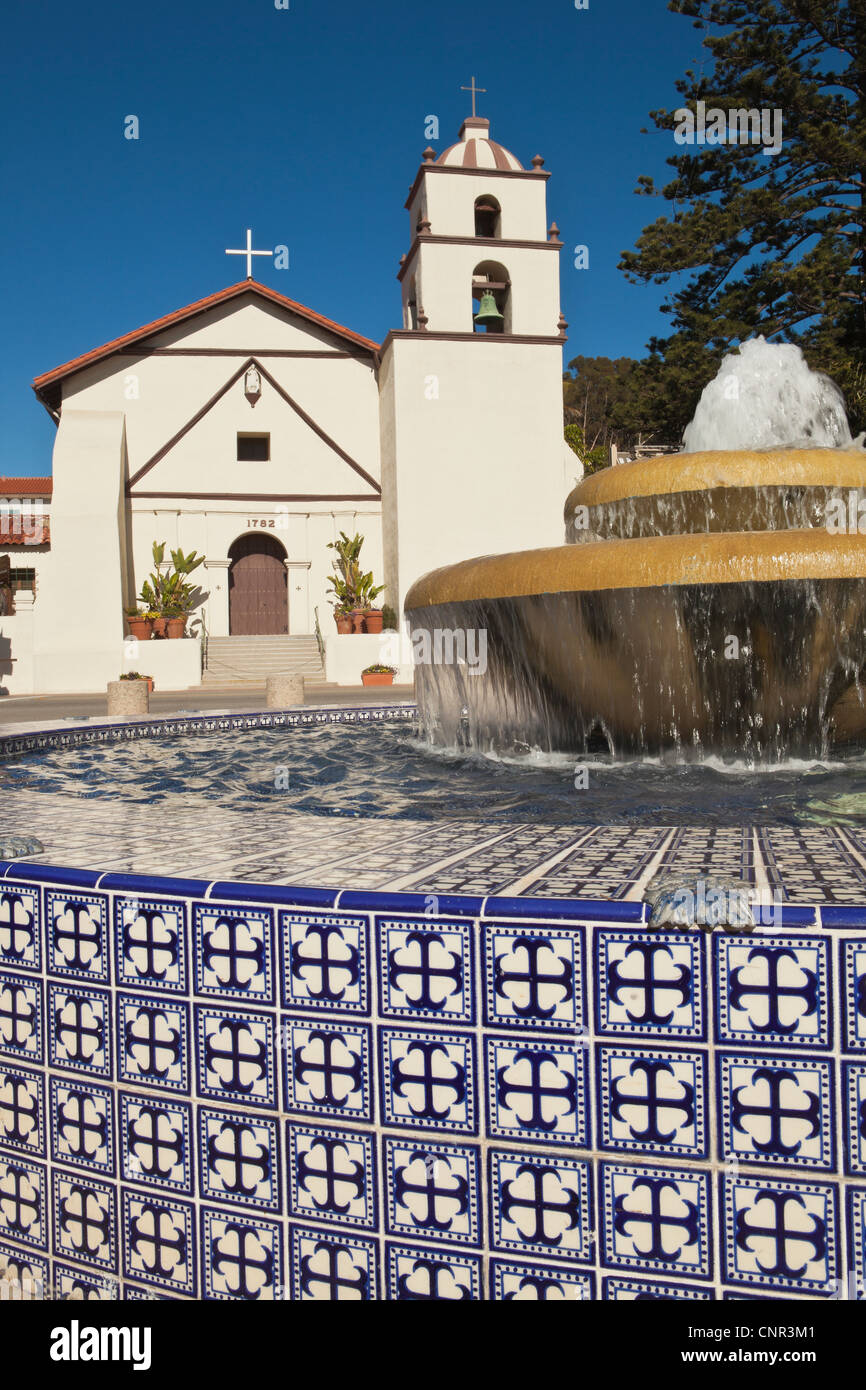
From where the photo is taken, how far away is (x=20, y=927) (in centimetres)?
201

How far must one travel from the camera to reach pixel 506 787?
12.8 ft

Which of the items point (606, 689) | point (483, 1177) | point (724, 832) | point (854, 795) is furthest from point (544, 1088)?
point (606, 689)

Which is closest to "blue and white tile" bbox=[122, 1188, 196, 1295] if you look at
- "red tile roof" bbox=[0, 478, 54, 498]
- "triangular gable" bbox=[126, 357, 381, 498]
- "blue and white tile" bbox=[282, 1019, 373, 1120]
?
"blue and white tile" bbox=[282, 1019, 373, 1120]

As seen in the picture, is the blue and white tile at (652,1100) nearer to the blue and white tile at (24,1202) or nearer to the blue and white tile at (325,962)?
the blue and white tile at (325,962)

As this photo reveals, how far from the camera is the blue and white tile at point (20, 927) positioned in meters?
1.99

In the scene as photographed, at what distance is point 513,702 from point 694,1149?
3.15m

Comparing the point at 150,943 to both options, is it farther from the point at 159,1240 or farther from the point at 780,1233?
the point at 780,1233

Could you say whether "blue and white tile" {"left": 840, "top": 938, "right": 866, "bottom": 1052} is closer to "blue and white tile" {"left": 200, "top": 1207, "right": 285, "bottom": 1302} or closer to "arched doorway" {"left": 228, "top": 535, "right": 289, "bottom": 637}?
"blue and white tile" {"left": 200, "top": 1207, "right": 285, "bottom": 1302}

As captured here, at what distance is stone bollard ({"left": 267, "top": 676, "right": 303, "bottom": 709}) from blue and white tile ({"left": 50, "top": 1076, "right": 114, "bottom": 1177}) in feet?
28.2

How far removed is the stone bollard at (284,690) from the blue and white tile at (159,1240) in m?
8.71

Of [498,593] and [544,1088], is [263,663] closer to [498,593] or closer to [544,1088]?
[498,593]

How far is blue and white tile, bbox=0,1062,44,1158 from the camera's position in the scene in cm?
198

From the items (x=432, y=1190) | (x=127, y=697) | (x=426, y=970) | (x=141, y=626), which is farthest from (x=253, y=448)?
(x=432, y=1190)

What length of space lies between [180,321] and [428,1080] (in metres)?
26.2
